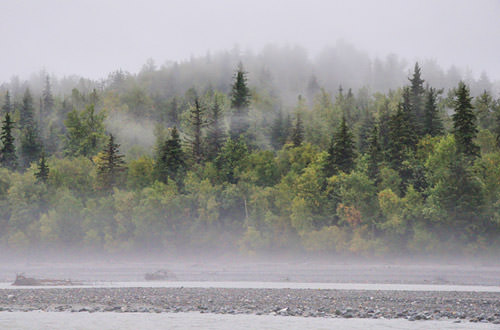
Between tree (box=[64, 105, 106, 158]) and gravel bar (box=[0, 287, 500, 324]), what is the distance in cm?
5731

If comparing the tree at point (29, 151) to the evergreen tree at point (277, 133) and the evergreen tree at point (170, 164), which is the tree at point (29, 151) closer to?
the evergreen tree at point (170, 164)

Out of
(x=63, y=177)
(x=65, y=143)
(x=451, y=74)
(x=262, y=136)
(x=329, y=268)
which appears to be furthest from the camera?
(x=451, y=74)

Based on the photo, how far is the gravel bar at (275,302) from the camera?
23.2 metres

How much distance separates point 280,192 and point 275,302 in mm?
35509

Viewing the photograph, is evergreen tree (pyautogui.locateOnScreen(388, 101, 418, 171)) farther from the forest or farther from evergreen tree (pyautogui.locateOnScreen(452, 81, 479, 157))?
evergreen tree (pyautogui.locateOnScreen(452, 81, 479, 157))

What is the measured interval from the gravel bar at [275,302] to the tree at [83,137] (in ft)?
188

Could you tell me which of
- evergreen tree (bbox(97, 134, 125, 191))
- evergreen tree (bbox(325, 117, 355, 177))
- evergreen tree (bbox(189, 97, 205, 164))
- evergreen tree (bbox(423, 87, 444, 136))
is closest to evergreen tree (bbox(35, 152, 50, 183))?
evergreen tree (bbox(97, 134, 125, 191))

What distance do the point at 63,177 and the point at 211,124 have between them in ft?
71.0

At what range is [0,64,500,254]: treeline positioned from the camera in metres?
52.1

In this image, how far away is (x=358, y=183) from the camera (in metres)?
57.4

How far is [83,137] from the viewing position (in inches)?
3543

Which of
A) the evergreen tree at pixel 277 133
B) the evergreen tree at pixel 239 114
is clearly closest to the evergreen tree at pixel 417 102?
the evergreen tree at pixel 277 133

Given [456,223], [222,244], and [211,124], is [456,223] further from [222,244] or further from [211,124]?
[211,124]

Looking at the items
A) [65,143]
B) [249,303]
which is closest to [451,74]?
[65,143]
